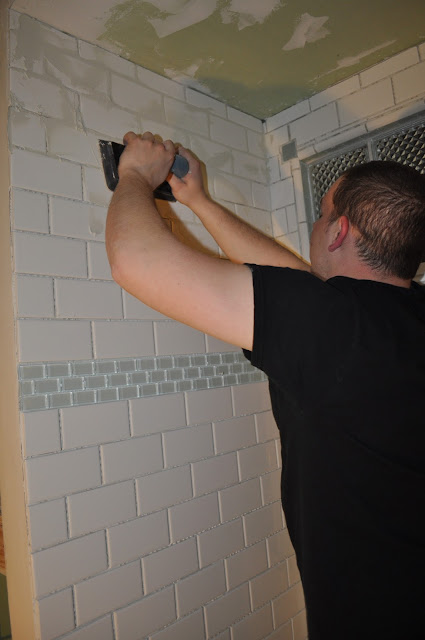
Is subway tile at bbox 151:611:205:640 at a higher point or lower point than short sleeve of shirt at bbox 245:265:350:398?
lower

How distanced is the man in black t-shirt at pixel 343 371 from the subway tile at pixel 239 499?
80 centimetres

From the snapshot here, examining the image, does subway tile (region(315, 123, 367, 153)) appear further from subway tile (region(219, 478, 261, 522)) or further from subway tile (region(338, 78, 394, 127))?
subway tile (region(219, 478, 261, 522))

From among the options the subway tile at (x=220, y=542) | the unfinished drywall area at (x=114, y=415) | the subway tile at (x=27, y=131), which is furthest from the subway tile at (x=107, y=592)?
the subway tile at (x=27, y=131)

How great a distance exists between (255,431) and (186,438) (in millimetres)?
425

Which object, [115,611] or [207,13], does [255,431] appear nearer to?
[115,611]

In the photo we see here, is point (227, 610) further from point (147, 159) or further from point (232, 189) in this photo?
point (232, 189)

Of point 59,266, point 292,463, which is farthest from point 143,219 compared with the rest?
point 292,463

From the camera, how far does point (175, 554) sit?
1639 mm

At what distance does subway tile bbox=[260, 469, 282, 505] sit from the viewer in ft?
6.65

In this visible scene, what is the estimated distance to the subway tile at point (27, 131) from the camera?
142 centimetres

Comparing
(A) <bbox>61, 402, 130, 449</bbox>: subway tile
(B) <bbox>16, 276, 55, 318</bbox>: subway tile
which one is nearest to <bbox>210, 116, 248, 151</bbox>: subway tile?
(B) <bbox>16, 276, 55, 318</bbox>: subway tile

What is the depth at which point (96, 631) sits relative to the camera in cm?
139

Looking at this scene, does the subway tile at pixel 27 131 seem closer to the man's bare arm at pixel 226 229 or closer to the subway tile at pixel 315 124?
the man's bare arm at pixel 226 229

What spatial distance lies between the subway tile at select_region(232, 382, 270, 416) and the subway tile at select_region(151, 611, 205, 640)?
2.66 ft
